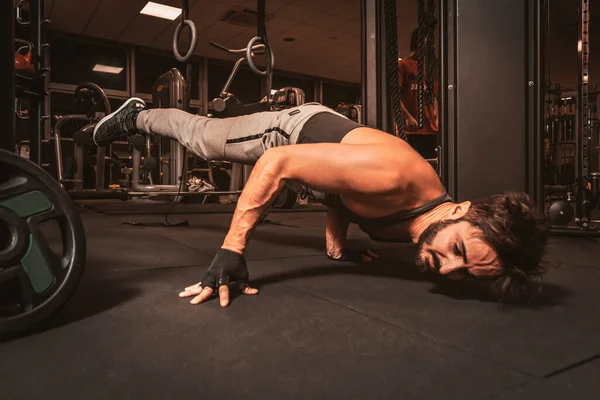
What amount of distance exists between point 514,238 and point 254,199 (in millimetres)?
777

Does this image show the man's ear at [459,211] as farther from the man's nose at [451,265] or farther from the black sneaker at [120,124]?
the black sneaker at [120,124]

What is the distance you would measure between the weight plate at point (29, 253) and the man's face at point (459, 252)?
0.99 m

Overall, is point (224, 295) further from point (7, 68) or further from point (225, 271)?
point (7, 68)

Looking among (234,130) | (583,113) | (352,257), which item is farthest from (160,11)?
(352,257)

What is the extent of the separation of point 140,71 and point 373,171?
8152mm

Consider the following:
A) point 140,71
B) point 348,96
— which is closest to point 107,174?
point 140,71

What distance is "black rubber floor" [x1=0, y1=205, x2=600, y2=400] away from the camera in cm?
79

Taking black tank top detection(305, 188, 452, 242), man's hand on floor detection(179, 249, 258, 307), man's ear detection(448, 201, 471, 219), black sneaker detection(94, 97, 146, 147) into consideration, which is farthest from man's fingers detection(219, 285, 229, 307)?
black sneaker detection(94, 97, 146, 147)

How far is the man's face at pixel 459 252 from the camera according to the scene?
4.35ft

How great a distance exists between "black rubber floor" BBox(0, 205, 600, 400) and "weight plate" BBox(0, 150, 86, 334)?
7 centimetres

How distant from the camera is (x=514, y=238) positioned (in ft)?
4.35

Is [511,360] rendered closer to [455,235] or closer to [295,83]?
[455,235]

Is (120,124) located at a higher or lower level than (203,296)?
higher

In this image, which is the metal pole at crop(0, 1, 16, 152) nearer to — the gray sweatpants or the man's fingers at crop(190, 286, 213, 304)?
the man's fingers at crop(190, 286, 213, 304)
